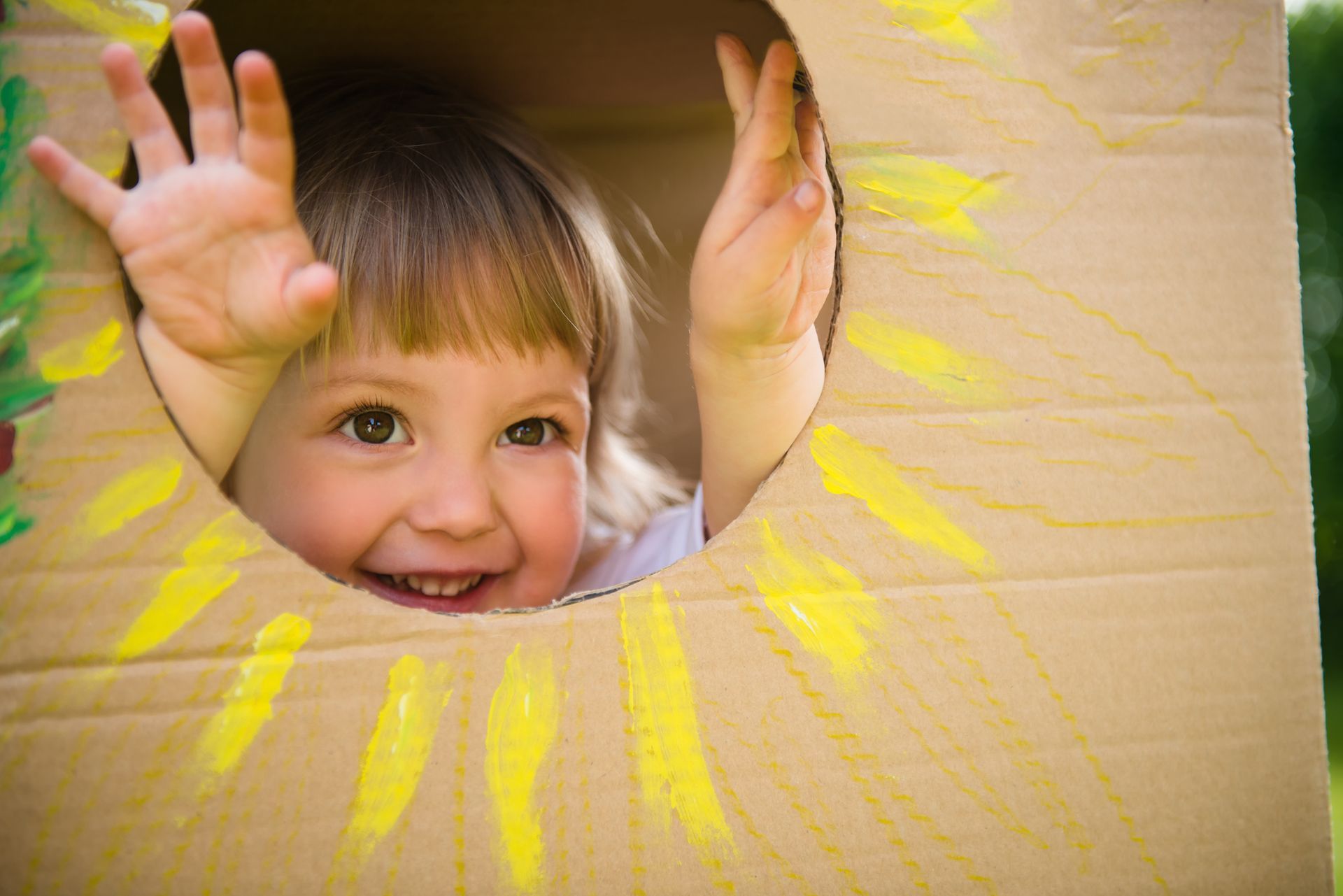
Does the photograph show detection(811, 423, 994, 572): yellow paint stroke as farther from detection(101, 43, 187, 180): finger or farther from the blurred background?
the blurred background

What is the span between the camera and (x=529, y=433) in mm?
793

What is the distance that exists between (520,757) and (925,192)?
32 cm

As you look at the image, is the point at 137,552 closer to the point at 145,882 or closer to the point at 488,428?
the point at 145,882

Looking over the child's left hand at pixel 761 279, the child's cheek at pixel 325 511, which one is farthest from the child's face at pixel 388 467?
the child's left hand at pixel 761 279

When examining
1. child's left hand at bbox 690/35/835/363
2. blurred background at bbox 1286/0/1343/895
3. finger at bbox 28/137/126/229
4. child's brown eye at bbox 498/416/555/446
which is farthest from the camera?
blurred background at bbox 1286/0/1343/895

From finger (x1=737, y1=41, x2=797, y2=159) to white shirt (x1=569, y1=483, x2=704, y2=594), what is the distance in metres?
0.37

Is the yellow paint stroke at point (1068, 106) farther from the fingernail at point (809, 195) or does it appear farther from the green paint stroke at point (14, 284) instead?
the green paint stroke at point (14, 284)

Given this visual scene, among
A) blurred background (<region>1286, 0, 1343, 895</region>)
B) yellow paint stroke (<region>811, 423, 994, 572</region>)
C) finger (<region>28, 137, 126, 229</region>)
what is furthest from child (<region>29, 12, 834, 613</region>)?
blurred background (<region>1286, 0, 1343, 895</region>)

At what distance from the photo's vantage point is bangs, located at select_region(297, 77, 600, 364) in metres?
0.70

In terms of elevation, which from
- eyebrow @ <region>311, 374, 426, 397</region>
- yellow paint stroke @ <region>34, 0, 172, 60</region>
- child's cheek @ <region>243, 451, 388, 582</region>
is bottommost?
child's cheek @ <region>243, 451, 388, 582</region>

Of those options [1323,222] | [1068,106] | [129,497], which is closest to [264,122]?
[129,497]

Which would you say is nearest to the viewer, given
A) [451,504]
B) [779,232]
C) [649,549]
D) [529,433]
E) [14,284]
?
[14,284]

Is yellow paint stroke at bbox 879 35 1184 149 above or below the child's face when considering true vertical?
above

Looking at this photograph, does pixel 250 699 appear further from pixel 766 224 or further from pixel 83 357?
pixel 766 224
